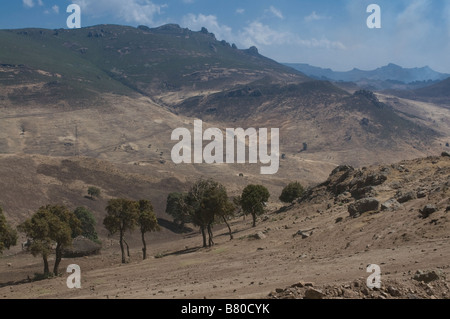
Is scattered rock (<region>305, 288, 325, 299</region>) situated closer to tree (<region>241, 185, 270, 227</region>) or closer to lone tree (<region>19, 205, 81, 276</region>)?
lone tree (<region>19, 205, 81, 276</region>)

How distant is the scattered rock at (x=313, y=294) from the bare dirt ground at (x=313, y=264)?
0.37 meters

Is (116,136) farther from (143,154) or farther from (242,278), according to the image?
(242,278)

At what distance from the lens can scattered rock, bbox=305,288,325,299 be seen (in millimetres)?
13406

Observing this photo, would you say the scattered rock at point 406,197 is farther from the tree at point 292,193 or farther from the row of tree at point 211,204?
the tree at point 292,193

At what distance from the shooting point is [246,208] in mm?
57156

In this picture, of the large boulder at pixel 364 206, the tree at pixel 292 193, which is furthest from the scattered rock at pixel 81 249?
the tree at pixel 292 193

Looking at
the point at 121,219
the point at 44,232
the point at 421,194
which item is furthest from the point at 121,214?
the point at 421,194

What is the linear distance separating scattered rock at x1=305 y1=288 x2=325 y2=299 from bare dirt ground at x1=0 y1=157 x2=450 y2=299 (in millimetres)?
367

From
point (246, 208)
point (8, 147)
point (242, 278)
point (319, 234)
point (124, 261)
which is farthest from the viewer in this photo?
Answer: point (8, 147)

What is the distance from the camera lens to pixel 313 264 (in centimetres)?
2386

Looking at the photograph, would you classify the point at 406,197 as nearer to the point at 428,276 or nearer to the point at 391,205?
the point at 391,205

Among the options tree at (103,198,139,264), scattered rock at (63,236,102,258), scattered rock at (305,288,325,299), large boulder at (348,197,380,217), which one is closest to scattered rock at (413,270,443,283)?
scattered rock at (305,288,325,299)
